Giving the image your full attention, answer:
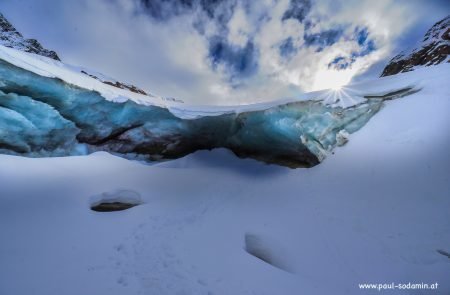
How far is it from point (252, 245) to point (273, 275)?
1.52 metres

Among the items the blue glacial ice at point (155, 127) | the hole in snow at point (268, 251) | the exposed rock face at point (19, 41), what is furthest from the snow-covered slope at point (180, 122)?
the exposed rock face at point (19, 41)

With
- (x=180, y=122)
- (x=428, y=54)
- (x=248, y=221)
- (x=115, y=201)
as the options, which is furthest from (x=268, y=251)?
(x=428, y=54)

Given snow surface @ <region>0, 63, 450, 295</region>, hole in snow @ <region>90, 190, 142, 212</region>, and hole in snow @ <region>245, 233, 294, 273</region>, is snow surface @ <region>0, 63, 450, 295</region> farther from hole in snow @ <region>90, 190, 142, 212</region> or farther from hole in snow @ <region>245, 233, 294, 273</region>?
hole in snow @ <region>90, 190, 142, 212</region>

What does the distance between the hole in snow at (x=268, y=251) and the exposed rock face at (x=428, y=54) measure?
38643mm

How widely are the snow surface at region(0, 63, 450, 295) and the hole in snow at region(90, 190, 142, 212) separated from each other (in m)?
0.18

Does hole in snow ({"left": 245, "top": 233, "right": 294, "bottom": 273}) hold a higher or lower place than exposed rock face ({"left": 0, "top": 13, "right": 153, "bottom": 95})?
lower

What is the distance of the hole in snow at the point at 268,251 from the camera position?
554 centimetres

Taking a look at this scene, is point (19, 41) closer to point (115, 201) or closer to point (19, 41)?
point (19, 41)

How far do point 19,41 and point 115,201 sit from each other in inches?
2868

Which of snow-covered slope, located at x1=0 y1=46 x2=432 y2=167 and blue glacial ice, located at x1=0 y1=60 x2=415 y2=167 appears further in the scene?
snow-covered slope, located at x1=0 y1=46 x2=432 y2=167

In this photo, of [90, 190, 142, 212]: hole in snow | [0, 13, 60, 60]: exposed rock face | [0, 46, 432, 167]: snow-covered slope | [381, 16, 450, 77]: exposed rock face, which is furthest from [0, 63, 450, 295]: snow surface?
[0, 13, 60, 60]: exposed rock face

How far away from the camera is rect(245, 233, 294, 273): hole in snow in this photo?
5536 millimetres

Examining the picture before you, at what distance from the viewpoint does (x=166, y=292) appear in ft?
13.7

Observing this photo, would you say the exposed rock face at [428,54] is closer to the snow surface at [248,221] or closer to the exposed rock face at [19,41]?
the snow surface at [248,221]
